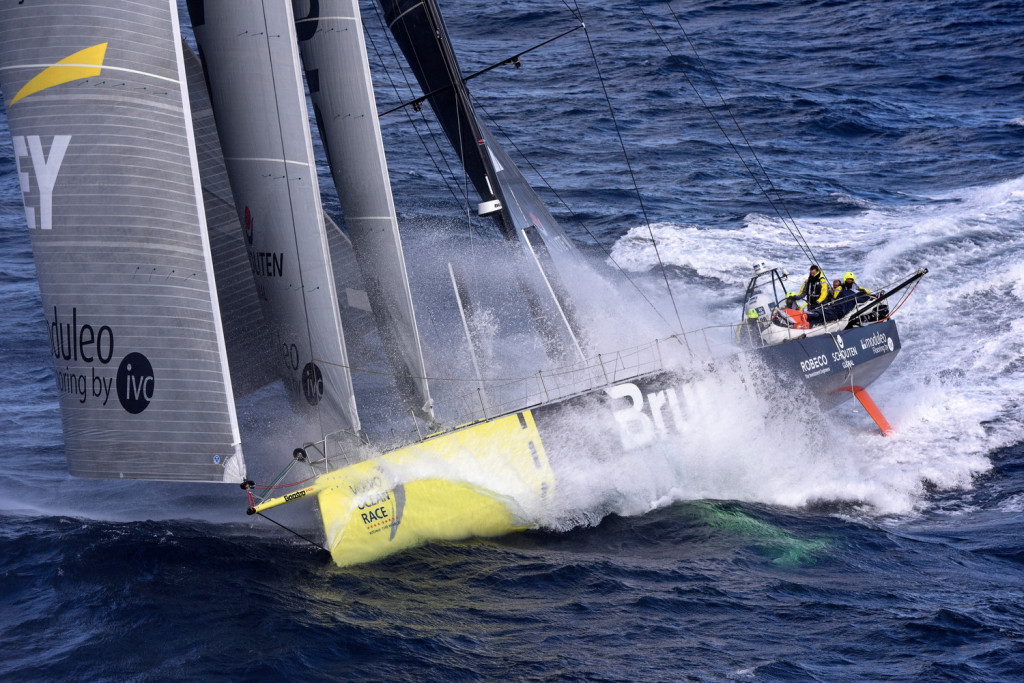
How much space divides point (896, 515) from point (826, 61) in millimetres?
18091

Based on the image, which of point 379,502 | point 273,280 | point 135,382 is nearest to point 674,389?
point 379,502

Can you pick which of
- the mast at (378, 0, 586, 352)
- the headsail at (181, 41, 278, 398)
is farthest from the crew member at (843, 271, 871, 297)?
the headsail at (181, 41, 278, 398)

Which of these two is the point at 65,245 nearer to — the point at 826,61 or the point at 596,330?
the point at 596,330

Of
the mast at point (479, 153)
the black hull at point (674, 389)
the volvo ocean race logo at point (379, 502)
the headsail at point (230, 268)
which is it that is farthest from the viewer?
the mast at point (479, 153)

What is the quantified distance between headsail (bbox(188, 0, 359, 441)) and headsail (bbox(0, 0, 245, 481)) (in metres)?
1.11

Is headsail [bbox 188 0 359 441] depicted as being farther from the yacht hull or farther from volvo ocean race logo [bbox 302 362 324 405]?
the yacht hull

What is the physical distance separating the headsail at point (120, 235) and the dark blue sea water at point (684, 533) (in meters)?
1.29

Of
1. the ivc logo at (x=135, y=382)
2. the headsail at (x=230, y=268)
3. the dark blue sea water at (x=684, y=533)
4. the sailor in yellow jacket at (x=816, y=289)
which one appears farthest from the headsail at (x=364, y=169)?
the sailor in yellow jacket at (x=816, y=289)

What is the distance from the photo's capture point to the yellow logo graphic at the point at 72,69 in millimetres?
7391

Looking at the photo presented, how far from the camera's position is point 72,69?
24.2ft

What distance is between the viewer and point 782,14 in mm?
27500

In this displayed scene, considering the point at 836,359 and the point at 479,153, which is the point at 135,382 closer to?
the point at 479,153

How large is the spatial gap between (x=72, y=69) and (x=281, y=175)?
198cm

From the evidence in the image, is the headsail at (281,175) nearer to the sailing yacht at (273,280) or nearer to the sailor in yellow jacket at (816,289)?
the sailing yacht at (273,280)
